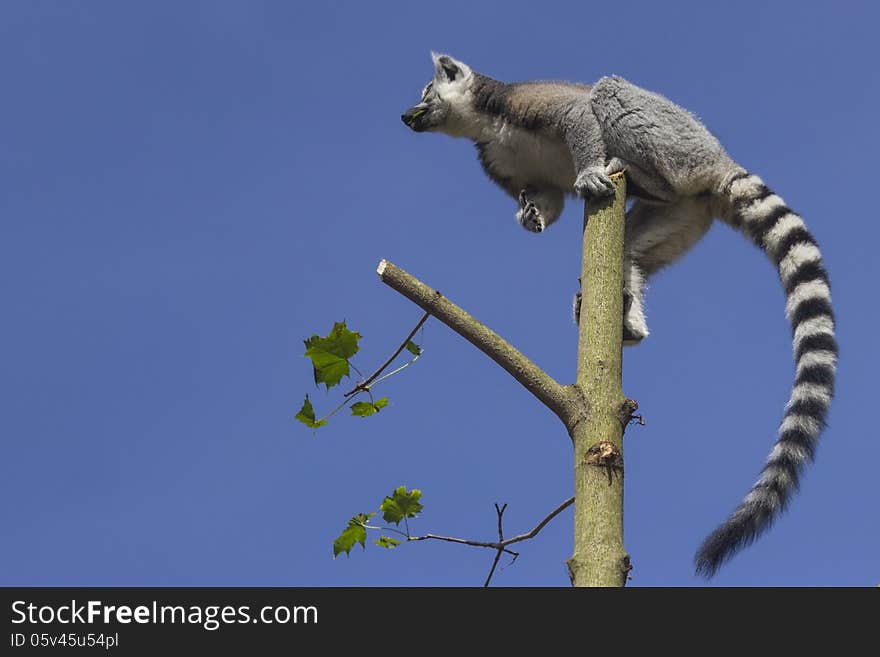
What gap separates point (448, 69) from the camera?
8.52m

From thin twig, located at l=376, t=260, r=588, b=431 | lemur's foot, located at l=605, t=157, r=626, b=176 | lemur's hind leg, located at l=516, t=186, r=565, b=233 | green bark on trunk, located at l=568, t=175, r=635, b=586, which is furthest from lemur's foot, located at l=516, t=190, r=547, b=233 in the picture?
thin twig, located at l=376, t=260, r=588, b=431

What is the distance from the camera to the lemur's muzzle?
8.43m

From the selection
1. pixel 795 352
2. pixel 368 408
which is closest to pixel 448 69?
pixel 795 352

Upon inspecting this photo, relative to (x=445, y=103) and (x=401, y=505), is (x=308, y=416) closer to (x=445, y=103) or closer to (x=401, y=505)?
(x=401, y=505)

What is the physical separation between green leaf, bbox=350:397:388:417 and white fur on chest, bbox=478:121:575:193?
11.7ft

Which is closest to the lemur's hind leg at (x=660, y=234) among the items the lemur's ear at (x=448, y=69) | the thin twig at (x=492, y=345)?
the lemur's ear at (x=448, y=69)

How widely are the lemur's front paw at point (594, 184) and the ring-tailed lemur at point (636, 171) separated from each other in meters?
0.01

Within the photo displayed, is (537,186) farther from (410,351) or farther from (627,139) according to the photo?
(410,351)

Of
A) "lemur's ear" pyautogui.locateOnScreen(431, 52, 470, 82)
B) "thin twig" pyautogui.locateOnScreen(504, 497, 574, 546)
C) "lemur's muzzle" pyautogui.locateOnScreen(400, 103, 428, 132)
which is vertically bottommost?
"thin twig" pyautogui.locateOnScreen(504, 497, 574, 546)

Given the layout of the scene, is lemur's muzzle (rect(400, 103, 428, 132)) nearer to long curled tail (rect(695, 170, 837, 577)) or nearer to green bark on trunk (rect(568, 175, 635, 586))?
long curled tail (rect(695, 170, 837, 577))

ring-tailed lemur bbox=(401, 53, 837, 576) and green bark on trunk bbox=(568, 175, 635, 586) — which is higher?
ring-tailed lemur bbox=(401, 53, 837, 576)

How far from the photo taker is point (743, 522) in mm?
4344

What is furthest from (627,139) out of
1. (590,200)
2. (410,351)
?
(410,351)
